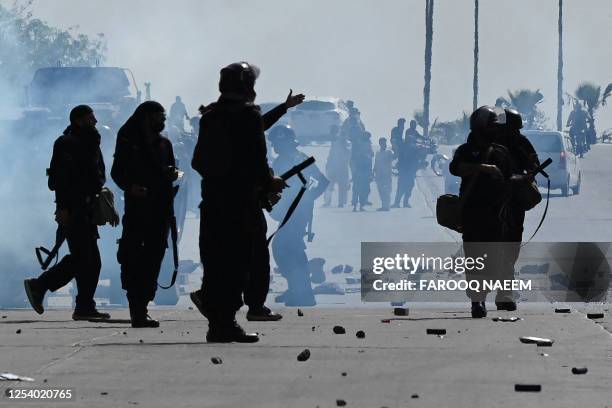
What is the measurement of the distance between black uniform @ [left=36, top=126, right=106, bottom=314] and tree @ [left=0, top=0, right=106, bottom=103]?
38380 millimetres

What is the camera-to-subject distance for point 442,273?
24.6 m

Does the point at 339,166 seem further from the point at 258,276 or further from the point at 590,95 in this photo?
the point at 590,95

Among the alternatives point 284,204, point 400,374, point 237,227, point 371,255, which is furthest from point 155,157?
point 371,255

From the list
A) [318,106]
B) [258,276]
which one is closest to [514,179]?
[258,276]

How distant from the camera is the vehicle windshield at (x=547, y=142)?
44.1m

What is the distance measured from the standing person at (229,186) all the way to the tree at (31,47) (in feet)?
137

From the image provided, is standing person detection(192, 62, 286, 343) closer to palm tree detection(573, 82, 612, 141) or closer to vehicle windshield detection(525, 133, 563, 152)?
vehicle windshield detection(525, 133, 563, 152)

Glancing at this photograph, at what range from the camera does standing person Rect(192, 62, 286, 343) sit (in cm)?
1280

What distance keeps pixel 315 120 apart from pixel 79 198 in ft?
148

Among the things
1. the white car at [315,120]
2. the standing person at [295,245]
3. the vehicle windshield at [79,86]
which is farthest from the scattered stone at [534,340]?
the white car at [315,120]

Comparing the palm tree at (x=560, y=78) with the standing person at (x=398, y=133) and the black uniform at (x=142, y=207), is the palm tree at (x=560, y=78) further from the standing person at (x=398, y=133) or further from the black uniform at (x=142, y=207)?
the black uniform at (x=142, y=207)

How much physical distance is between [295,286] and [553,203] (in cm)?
2379

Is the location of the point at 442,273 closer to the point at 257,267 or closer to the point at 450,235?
the point at 257,267

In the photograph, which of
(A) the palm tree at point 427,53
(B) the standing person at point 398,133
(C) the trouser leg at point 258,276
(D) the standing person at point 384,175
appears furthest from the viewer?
(A) the palm tree at point 427,53
